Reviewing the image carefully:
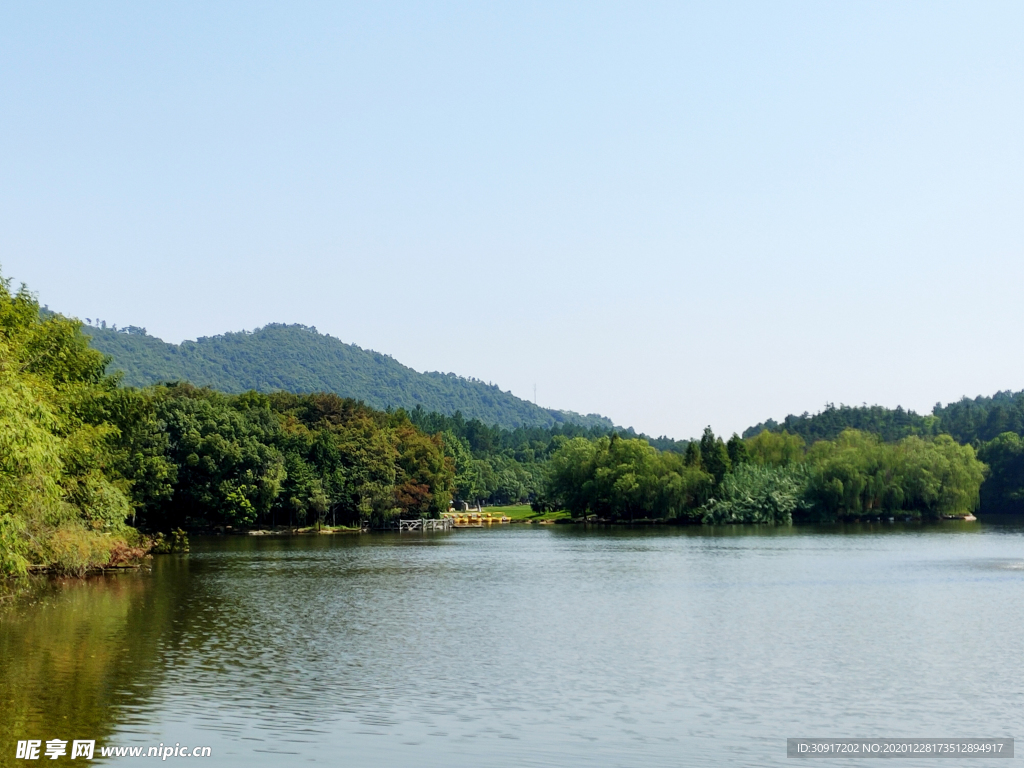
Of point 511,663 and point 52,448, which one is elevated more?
point 52,448

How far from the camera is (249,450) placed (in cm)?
8744

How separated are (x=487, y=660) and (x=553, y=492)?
347 ft

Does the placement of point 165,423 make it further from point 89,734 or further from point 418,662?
point 89,734

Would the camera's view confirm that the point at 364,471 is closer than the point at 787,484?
Yes

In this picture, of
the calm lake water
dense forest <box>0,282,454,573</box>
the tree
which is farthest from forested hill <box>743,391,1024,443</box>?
the calm lake water

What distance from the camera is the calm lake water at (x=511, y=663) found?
17.5 m

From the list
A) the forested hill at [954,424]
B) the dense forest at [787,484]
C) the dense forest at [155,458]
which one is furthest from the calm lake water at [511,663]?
the forested hill at [954,424]

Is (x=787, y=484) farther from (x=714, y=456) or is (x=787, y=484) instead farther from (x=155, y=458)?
(x=155, y=458)

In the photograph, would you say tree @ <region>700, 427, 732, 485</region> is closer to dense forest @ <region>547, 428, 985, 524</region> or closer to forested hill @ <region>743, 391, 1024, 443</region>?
dense forest @ <region>547, 428, 985, 524</region>

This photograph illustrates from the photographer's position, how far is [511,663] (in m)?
24.8

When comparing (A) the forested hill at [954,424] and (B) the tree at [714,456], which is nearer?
(B) the tree at [714,456]

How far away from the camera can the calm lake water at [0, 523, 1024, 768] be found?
17.5 metres

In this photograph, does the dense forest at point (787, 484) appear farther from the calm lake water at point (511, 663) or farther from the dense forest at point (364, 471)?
the calm lake water at point (511, 663)

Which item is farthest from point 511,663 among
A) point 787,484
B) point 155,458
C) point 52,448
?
point 787,484
